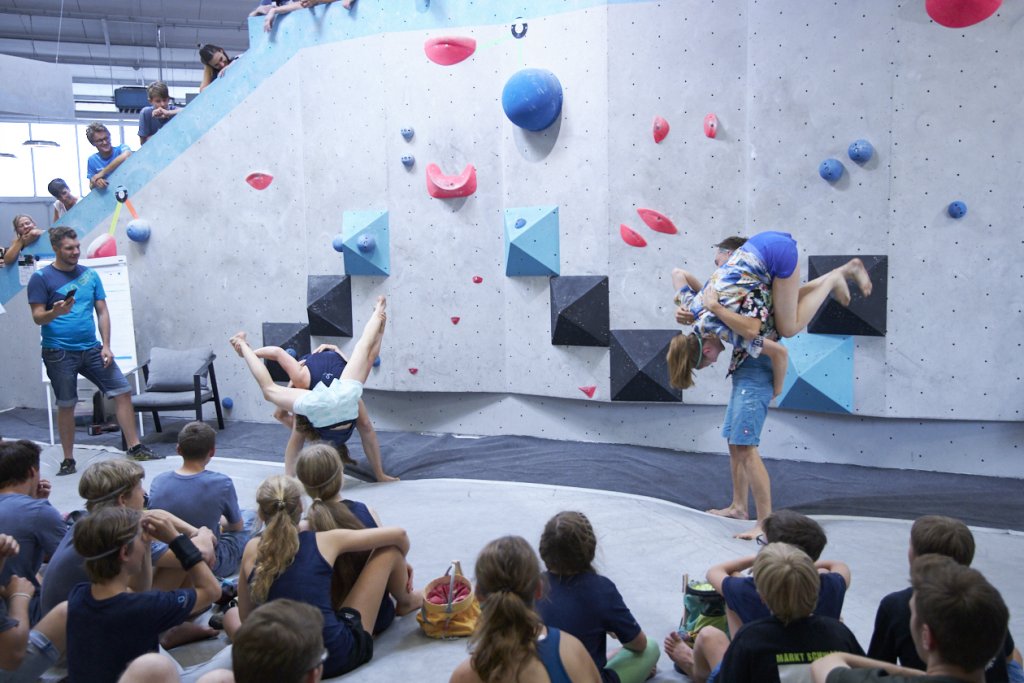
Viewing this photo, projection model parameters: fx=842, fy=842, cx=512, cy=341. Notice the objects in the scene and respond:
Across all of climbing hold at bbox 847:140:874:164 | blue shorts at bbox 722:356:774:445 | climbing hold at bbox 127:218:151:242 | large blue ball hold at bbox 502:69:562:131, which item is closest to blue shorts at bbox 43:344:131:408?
climbing hold at bbox 127:218:151:242

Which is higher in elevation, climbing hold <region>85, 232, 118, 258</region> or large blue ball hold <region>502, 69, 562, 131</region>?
large blue ball hold <region>502, 69, 562, 131</region>

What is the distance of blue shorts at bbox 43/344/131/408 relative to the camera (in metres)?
5.35

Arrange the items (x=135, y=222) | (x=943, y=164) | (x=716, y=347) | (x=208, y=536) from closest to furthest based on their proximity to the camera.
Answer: (x=208, y=536)
(x=716, y=347)
(x=943, y=164)
(x=135, y=222)

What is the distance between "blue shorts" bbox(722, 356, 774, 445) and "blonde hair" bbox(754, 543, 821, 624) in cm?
203

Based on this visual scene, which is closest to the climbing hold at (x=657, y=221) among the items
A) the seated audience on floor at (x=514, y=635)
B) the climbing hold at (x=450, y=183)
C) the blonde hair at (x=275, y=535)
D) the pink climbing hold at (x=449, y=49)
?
the climbing hold at (x=450, y=183)

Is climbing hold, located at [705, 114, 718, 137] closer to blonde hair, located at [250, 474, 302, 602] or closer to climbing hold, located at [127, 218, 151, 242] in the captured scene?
blonde hair, located at [250, 474, 302, 602]

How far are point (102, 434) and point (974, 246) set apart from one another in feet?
19.7

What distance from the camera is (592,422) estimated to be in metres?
5.68

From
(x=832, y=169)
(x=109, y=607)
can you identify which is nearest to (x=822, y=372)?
(x=832, y=169)

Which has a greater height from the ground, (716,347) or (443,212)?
(443,212)

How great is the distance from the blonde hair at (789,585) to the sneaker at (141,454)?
4.65 m

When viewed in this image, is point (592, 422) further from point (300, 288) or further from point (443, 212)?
point (300, 288)

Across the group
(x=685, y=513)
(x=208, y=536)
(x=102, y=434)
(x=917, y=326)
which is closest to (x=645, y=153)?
(x=917, y=326)

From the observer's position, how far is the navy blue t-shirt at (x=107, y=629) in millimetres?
2164
